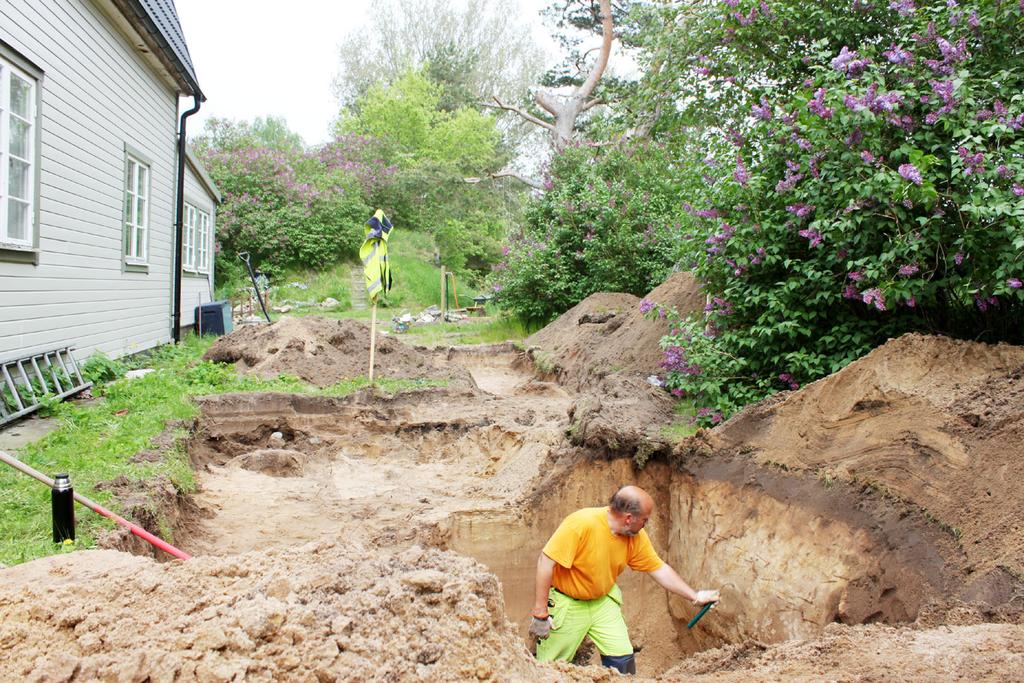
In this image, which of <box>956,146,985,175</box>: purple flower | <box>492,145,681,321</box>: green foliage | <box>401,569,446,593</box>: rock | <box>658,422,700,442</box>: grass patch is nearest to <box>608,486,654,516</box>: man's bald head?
<box>401,569,446,593</box>: rock

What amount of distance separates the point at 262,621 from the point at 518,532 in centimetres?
374

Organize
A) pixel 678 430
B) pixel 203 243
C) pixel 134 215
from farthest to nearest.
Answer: pixel 203 243 < pixel 134 215 < pixel 678 430

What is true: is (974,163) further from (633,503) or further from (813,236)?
(633,503)

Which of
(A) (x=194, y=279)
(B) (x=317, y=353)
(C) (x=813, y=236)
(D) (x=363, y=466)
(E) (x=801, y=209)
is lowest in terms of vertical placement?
(D) (x=363, y=466)

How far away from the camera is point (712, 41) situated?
852 centimetres

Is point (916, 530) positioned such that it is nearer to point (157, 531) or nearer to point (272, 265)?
point (157, 531)

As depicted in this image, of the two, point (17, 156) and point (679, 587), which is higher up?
point (17, 156)

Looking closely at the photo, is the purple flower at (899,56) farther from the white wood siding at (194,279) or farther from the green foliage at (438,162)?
the green foliage at (438,162)

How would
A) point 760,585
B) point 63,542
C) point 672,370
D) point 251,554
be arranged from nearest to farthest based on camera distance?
point 251,554 < point 63,542 < point 760,585 < point 672,370

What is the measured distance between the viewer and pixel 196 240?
54.3 ft

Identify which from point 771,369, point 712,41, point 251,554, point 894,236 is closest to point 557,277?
point 712,41

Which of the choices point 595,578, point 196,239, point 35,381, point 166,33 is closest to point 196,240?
point 196,239

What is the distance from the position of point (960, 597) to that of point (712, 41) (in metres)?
6.53

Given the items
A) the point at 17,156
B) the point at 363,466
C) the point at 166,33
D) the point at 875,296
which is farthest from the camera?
the point at 166,33
